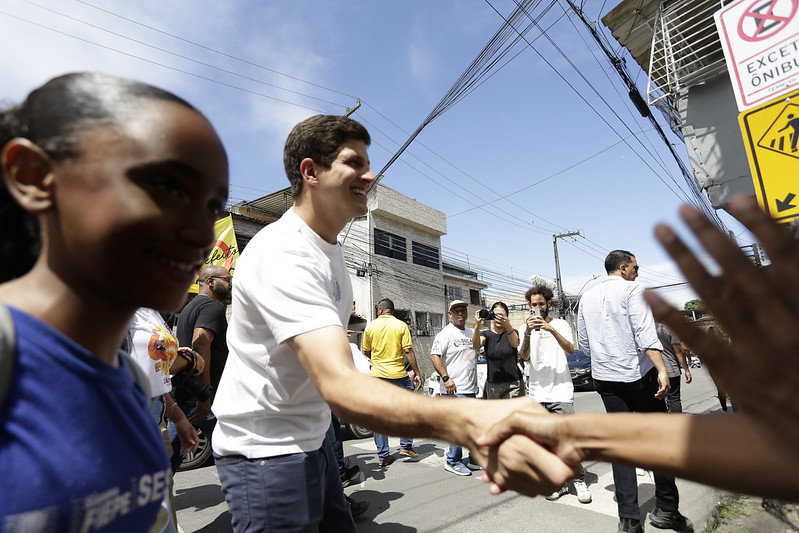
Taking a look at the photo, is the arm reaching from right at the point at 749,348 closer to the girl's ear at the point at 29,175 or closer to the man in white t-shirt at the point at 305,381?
the man in white t-shirt at the point at 305,381

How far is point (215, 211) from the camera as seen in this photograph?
3.03ft

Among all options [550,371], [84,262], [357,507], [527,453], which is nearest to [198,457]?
[357,507]

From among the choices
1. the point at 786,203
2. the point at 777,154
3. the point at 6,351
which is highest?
the point at 777,154

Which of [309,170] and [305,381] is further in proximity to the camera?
[309,170]

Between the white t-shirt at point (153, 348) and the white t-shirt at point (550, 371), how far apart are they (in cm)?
347

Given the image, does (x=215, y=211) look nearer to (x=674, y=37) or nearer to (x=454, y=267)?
(x=674, y=37)

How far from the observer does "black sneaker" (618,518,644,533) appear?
10.8 feet

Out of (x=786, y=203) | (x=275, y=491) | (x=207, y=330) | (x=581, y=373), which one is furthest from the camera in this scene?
(x=581, y=373)

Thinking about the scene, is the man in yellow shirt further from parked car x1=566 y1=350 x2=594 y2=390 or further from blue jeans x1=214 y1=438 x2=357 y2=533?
parked car x1=566 y1=350 x2=594 y2=390

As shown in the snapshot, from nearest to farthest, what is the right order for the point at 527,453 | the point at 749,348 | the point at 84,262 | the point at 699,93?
the point at 749,348
the point at 84,262
the point at 527,453
the point at 699,93

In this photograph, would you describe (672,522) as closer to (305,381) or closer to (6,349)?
(305,381)

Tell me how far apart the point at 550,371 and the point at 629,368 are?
4.16ft

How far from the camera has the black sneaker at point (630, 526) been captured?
129 inches

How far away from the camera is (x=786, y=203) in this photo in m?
2.49
